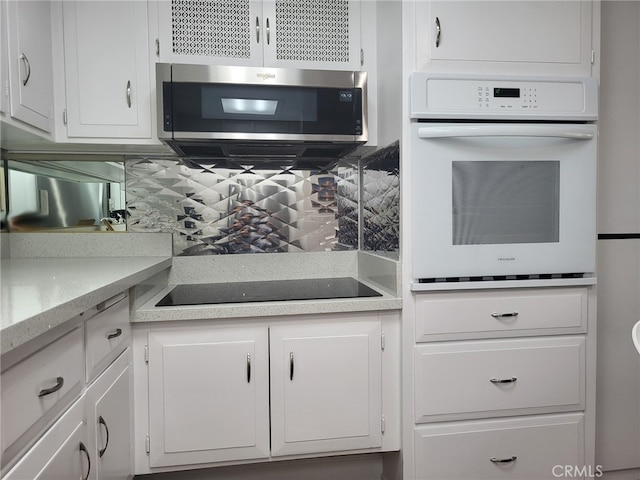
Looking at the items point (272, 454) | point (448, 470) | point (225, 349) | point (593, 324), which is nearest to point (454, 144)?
point (593, 324)

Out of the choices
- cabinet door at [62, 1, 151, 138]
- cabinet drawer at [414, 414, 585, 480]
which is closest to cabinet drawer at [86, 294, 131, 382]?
cabinet door at [62, 1, 151, 138]

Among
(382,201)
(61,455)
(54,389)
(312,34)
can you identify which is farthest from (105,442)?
(312,34)

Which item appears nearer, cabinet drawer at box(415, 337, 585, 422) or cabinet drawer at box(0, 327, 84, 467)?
cabinet drawer at box(0, 327, 84, 467)

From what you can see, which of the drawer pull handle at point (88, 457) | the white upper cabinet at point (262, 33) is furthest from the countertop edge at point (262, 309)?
the white upper cabinet at point (262, 33)

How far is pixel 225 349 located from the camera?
143cm

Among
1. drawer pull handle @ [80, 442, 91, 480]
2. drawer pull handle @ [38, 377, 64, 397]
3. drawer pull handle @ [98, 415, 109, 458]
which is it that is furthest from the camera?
drawer pull handle @ [98, 415, 109, 458]

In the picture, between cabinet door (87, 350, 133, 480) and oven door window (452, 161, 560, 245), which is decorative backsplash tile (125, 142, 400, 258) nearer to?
oven door window (452, 161, 560, 245)

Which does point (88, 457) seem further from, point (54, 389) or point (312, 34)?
point (312, 34)

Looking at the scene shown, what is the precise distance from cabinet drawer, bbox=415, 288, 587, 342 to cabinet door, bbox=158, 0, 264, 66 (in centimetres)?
119

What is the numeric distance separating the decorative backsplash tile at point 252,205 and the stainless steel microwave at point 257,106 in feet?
1.10

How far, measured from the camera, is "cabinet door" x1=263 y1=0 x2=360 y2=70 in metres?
1.67

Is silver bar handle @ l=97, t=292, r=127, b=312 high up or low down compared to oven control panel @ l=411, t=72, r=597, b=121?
down

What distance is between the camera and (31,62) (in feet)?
4.66

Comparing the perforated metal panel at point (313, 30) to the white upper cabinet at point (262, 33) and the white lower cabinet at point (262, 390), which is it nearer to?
the white upper cabinet at point (262, 33)
